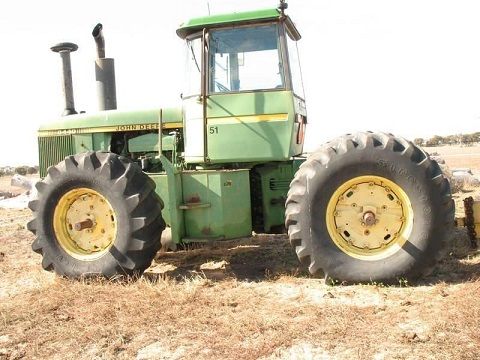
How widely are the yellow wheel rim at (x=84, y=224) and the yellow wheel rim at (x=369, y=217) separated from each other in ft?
7.94

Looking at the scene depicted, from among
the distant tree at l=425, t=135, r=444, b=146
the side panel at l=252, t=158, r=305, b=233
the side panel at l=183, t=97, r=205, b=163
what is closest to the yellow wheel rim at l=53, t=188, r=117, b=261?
the side panel at l=183, t=97, r=205, b=163

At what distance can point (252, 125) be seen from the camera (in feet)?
18.8

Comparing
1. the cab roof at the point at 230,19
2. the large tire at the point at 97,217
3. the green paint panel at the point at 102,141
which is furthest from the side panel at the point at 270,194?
the green paint panel at the point at 102,141

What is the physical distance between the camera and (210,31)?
5805mm

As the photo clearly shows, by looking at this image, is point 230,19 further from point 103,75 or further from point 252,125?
point 103,75

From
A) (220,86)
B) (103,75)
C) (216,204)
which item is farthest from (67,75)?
(216,204)

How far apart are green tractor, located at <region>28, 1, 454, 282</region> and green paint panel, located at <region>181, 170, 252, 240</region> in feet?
0.04

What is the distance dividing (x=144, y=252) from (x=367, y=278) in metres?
A: 2.31

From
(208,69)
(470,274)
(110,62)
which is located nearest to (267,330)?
(470,274)

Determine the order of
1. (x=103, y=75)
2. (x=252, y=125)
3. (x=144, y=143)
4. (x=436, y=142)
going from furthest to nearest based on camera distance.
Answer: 1. (x=436, y=142)
2. (x=103, y=75)
3. (x=144, y=143)
4. (x=252, y=125)

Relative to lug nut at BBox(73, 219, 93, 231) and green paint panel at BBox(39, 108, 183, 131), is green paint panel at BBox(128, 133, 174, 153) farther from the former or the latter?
lug nut at BBox(73, 219, 93, 231)

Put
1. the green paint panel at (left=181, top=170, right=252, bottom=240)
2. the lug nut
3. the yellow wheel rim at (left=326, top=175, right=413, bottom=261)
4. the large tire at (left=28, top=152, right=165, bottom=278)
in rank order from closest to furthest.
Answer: the yellow wheel rim at (left=326, top=175, right=413, bottom=261) → the large tire at (left=28, top=152, right=165, bottom=278) → the lug nut → the green paint panel at (left=181, top=170, right=252, bottom=240)

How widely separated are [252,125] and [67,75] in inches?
147

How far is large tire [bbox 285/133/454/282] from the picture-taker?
15.6ft
